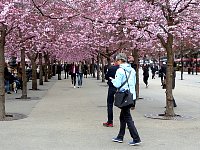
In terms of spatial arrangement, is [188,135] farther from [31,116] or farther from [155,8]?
[31,116]

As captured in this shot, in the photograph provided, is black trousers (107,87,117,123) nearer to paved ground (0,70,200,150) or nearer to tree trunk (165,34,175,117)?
paved ground (0,70,200,150)

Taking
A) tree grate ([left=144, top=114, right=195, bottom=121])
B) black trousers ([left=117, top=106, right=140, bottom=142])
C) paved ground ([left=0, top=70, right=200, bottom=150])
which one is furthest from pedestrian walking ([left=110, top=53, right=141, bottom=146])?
tree grate ([left=144, top=114, right=195, bottom=121])

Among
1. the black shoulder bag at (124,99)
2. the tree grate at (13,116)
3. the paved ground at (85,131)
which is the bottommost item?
the paved ground at (85,131)

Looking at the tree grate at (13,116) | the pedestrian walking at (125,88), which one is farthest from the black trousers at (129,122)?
the tree grate at (13,116)

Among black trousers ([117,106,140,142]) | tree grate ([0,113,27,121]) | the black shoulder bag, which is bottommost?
tree grate ([0,113,27,121])

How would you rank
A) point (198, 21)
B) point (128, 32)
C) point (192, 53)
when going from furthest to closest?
point (192, 53), point (128, 32), point (198, 21)

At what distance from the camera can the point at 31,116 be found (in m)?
12.2

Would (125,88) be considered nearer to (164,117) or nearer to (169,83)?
(164,117)

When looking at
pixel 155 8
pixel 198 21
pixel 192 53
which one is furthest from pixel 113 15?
pixel 192 53

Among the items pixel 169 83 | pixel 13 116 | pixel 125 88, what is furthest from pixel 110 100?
pixel 13 116

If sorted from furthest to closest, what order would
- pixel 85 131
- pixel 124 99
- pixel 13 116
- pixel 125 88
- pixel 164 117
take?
pixel 13 116
pixel 164 117
pixel 85 131
pixel 125 88
pixel 124 99

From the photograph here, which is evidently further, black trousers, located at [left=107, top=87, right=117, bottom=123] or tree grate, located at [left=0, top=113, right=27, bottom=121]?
tree grate, located at [left=0, top=113, right=27, bottom=121]

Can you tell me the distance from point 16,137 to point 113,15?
4994 mm

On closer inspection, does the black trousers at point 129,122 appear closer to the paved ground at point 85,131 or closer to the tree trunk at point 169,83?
the paved ground at point 85,131
